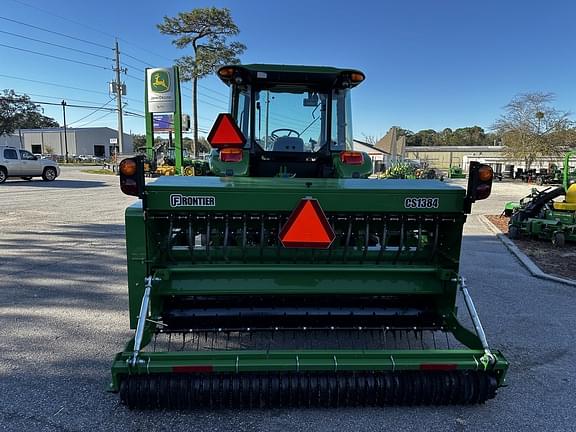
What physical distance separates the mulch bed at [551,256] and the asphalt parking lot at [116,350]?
0.46m

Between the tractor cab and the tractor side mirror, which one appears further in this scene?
the tractor side mirror

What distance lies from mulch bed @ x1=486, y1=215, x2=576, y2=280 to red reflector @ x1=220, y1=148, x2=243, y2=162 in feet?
16.4

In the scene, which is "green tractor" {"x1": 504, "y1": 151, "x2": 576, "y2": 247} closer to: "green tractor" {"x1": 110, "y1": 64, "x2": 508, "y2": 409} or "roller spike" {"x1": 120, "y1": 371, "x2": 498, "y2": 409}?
"green tractor" {"x1": 110, "y1": 64, "x2": 508, "y2": 409}

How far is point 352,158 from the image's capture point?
4.45 meters

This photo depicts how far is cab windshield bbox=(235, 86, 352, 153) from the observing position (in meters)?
4.72

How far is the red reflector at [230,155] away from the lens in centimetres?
427

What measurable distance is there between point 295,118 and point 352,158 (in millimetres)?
877

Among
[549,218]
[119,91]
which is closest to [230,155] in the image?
[549,218]

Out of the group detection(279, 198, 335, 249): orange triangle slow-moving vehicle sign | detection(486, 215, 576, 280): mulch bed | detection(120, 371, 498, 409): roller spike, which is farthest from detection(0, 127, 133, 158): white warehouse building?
detection(120, 371, 498, 409): roller spike

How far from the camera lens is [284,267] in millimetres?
2936

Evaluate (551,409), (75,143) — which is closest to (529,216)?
(551,409)

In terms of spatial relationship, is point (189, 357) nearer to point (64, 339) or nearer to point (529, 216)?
point (64, 339)

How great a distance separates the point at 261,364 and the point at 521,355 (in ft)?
8.05

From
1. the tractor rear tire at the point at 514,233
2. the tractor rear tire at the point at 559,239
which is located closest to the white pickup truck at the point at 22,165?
the tractor rear tire at the point at 514,233
